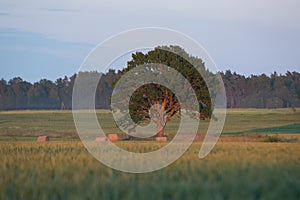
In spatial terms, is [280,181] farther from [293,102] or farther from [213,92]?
[293,102]

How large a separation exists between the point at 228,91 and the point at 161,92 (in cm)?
11394

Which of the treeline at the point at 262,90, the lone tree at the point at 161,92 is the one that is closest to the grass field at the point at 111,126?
the lone tree at the point at 161,92

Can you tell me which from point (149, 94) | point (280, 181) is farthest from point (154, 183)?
point (149, 94)

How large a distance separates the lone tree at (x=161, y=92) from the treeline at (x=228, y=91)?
98.8m

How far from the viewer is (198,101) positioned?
52.3 m

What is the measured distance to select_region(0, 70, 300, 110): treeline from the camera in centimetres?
15925

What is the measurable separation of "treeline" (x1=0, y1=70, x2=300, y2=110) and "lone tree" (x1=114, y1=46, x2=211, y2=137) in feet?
324

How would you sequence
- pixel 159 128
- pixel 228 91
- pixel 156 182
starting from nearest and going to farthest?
pixel 156 182 → pixel 159 128 → pixel 228 91

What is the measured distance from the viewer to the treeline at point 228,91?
159m

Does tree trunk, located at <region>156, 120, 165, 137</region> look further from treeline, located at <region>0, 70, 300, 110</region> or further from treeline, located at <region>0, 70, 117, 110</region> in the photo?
treeline, located at <region>0, 70, 117, 110</region>

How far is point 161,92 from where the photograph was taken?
5250 cm

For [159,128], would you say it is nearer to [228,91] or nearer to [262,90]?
[228,91]

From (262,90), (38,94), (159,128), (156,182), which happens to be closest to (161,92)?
(159,128)

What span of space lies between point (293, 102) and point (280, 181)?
147870 mm
